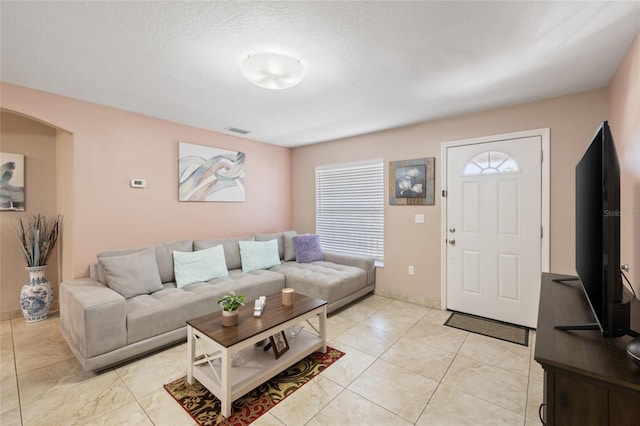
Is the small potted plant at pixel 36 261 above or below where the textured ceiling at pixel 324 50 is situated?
below

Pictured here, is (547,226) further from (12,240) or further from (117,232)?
(12,240)

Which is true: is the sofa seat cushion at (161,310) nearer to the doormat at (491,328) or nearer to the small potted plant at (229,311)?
the small potted plant at (229,311)

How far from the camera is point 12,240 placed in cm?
319

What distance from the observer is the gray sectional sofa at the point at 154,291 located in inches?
84.0

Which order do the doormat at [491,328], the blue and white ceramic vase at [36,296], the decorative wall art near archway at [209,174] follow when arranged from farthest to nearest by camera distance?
the decorative wall art near archway at [209,174], the blue and white ceramic vase at [36,296], the doormat at [491,328]

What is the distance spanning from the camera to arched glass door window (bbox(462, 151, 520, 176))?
2961 mm

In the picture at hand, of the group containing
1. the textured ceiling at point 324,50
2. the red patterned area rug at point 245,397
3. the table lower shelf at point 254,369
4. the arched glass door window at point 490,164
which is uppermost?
the textured ceiling at point 324,50

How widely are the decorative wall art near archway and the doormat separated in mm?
3305

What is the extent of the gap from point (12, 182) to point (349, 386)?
419 centimetres

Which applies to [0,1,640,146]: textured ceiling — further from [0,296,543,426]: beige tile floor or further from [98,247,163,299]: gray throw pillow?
[0,296,543,426]: beige tile floor

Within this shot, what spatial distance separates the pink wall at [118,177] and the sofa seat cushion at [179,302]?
31.4 inches

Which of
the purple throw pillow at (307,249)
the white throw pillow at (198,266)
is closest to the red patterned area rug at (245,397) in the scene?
the white throw pillow at (198,266)

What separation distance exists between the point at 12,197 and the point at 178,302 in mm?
2468

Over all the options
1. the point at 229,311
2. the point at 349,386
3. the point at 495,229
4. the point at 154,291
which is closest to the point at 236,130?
the point at 154,291
